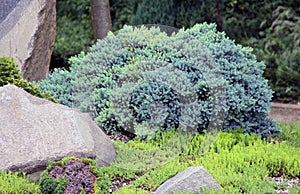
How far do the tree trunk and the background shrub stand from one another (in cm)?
238

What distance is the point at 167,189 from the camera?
4254mm

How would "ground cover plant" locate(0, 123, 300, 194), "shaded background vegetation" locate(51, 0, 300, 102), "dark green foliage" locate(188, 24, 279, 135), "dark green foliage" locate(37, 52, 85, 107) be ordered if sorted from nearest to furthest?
"ground cover plant" locate(0, 123, 300, 194), "dark green foliage" locate(188, 24, 279, 135), "dark green foliage" locate(37, 52, 85, 107), "shaded background vegetation" locate(51, 0, 300, 102)

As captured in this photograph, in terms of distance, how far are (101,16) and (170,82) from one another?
327cm

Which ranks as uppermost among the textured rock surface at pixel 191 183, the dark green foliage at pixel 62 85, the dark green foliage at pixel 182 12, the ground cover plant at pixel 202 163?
the dark green foliage at pixel 182 12

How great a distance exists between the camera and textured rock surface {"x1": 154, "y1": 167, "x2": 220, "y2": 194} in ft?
14.0

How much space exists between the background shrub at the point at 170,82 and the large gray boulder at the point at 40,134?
0.66 m

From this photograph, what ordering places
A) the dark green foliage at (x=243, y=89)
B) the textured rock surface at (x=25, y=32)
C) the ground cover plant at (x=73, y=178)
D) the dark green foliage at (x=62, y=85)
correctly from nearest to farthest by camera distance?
the ground cover plant at (x=73, y=178)
the dark green foliage at (x=243, y=89)
the dark green foliage at (x=62, y=85)
the textured rock surface at (x=25, y=32)

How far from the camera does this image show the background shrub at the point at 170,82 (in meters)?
5.74

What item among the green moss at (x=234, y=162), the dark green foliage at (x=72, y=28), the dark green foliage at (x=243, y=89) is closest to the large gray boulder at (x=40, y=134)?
the green moss at (x=234, y=162)

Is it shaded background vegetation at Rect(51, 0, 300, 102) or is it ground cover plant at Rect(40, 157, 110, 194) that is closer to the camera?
ground cover plant at Rect(40, 157, 110, 194)

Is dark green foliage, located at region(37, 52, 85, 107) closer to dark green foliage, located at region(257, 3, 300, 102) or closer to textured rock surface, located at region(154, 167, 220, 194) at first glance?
textured rock surface, located at region(154, 167, 220, 194)

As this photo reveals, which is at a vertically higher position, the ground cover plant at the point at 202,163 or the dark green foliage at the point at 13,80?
the dark green foliage at the point at 13,80

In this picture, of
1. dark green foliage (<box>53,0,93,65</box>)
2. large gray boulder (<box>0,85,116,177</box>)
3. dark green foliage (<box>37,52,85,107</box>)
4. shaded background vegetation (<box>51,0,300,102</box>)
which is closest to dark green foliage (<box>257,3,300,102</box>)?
shaded background vegetation (<box>51,0,300,102</box>)

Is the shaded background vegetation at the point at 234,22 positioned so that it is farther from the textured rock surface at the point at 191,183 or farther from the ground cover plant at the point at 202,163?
the textured rock surface at the point at 191,183
